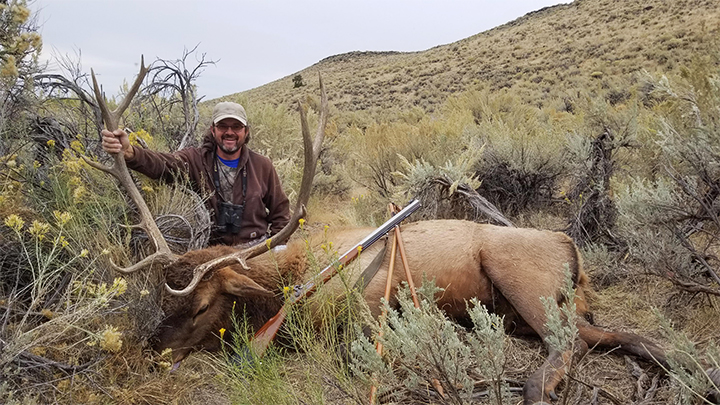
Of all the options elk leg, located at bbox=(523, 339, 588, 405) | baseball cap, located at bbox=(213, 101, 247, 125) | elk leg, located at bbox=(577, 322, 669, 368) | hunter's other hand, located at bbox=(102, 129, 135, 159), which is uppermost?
baseball cap, located at bbox=(213, 101, 247, 125)

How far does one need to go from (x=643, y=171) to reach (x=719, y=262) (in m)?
1.78

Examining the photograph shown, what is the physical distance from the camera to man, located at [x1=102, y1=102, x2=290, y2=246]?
167 inches

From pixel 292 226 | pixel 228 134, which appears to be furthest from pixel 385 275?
pixel 228 134

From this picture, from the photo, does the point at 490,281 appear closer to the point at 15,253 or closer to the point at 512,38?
the point at 15,253

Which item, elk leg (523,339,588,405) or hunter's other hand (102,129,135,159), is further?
hunter's other hand (102,129,135,159)

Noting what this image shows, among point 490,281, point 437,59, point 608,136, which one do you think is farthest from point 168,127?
point 437,59

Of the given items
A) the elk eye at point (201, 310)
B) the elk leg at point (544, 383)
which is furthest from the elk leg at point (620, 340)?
the elk eye at point (201, 310)

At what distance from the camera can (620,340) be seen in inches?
115

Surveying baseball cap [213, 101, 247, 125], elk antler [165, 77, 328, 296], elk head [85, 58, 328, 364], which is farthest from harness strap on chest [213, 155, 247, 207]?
elk antler [165, 77, 328, 296]

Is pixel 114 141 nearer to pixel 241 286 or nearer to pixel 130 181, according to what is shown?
pixel 130 181

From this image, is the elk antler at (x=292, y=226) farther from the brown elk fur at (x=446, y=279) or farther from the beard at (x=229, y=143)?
the beard at (x=229, y=143)

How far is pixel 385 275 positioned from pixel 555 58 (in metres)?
29.0

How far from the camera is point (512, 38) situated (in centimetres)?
3838

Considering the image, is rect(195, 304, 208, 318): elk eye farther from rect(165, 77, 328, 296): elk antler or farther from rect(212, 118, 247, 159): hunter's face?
rect(212, 118, 247, 159): hunter's face
